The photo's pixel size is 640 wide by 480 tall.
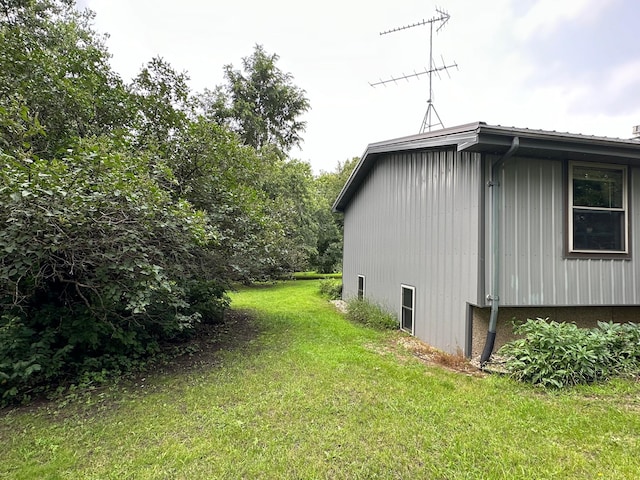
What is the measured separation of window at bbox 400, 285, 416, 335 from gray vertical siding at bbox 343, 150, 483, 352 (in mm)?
167

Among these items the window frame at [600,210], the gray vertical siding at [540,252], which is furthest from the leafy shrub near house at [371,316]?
the window frame at [600,210]

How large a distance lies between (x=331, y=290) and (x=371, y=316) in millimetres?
5352

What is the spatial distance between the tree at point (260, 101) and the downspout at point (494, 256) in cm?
1605

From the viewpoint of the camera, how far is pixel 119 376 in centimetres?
409

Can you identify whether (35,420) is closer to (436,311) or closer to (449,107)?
(436,311)

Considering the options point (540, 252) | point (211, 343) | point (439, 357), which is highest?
point (540, 252)

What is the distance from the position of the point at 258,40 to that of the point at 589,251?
800 inches

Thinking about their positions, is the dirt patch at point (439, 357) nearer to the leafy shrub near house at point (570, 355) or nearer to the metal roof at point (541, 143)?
the leafy shrub near house at point (570, 355)

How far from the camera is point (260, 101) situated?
19.6m

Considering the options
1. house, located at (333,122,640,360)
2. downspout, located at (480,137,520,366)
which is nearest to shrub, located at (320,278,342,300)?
house, located at (333,122,640,360)

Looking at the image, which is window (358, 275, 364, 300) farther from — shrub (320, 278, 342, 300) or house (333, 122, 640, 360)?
house (333, 122, 640, 360)

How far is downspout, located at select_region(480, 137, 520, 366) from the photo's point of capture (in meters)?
4.29

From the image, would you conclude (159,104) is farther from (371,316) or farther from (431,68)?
(371,316)

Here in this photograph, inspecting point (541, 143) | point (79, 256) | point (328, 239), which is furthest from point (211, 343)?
point (328, 239)
